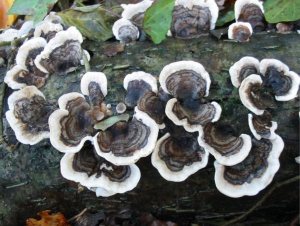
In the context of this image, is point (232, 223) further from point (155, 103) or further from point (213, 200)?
point (155, 103)

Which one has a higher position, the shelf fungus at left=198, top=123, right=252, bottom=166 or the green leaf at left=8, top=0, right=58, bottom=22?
the green leaf at left=8, top=0, right=58, bottom=22

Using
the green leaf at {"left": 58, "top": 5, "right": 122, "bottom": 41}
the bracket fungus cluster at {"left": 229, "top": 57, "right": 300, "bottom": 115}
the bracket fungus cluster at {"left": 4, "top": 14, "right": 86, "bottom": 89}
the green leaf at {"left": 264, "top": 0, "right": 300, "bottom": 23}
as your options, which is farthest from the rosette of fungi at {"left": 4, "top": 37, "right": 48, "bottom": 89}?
the green leaf at {"left": 264, "top": 0, "right": 300, "bottom": 23}

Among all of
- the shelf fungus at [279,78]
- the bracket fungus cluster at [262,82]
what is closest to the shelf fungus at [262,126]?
the bracket fungus cluster at [262,82]

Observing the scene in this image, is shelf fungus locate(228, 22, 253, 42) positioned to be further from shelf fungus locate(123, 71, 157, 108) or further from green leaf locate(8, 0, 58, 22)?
green leaf locate(8, 0, 58, 22)

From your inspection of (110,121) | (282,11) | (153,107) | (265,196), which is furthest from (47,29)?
(265,196)

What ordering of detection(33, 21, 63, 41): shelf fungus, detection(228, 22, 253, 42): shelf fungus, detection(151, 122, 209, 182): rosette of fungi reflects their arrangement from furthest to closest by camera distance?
1. detection(33, 21, 63, 41): shelf fungus
2. detection(228, 22, 253, 42): shelf fungus
3. detection(151, 122, 209, 182): rosette of fungi
